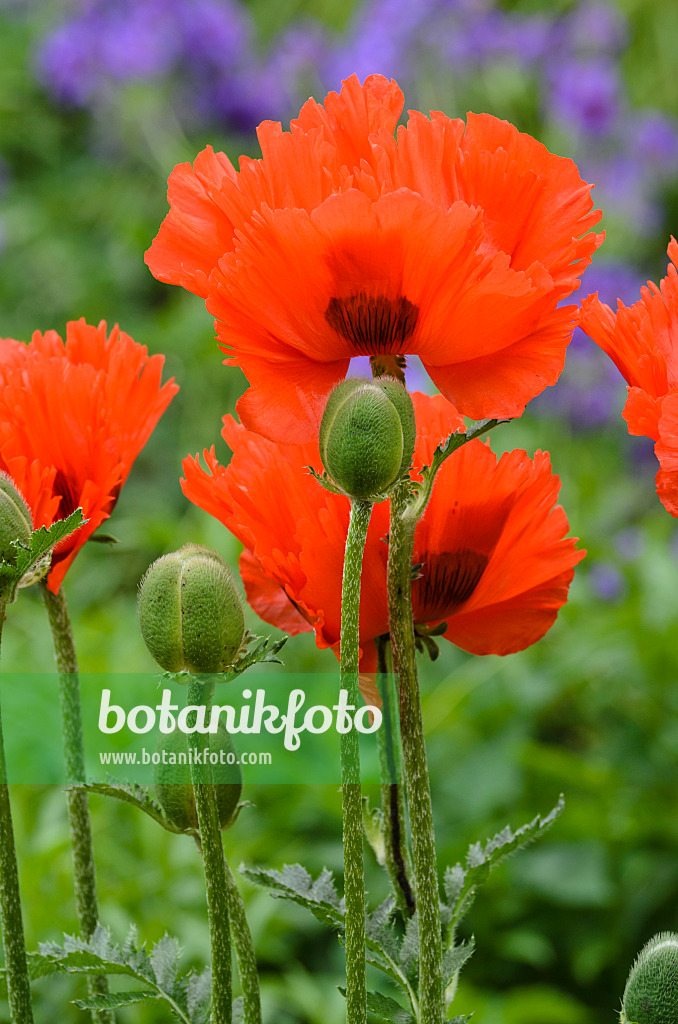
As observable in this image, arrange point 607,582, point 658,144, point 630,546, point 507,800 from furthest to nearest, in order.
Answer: point 658,144, point 630,546, point 607,582, point 507,800

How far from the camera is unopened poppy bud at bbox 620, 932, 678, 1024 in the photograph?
30 centimetres

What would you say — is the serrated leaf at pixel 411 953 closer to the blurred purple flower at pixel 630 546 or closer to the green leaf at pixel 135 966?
the green leaf at pixel 135 966

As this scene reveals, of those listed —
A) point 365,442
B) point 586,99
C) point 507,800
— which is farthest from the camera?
point 586,99

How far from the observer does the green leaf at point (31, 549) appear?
294mm

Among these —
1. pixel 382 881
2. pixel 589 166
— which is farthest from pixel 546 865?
pixel 589 166

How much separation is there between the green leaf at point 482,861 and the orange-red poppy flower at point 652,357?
0.34ft

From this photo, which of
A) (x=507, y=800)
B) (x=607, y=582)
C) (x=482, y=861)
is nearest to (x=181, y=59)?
(x=607, y=582)

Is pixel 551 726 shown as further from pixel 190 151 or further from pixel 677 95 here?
pixel 677 95

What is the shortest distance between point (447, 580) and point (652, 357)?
100mm

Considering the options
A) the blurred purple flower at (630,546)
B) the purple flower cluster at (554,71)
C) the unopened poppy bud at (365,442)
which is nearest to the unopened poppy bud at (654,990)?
the unopened poppy bud at (365,442)

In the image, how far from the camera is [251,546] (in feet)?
1.12

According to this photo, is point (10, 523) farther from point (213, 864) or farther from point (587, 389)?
point (587, 389)

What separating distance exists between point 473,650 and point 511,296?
137 millimetres

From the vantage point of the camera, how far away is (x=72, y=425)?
1.19ft
